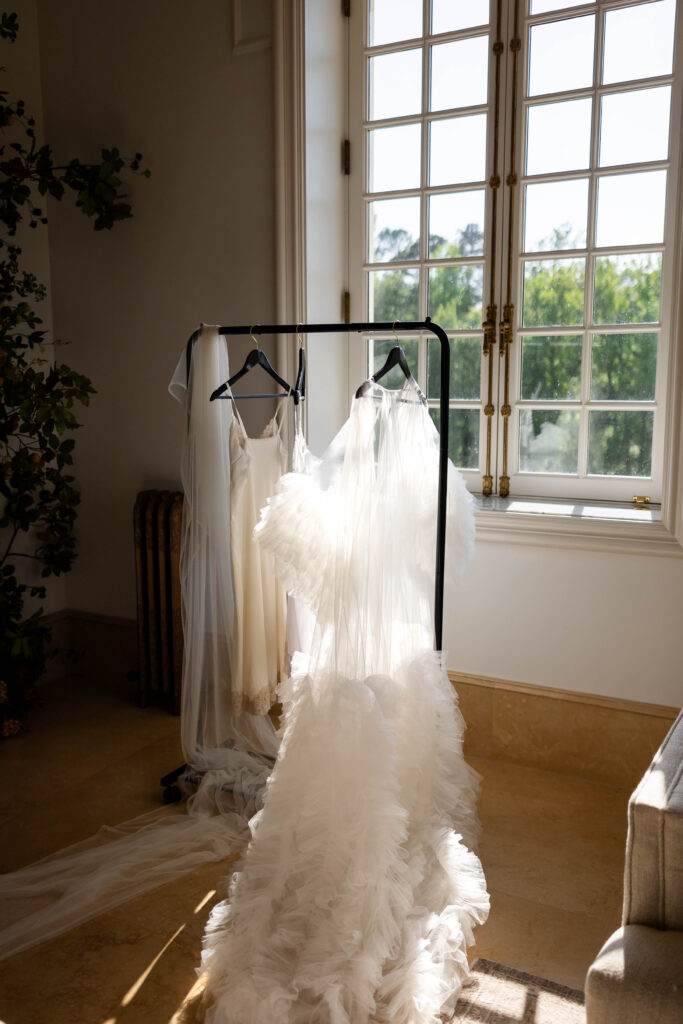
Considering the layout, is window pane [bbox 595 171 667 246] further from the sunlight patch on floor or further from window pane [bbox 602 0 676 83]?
the sunlight patch on floor

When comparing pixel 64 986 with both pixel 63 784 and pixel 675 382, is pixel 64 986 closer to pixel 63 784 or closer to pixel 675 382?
pixel 63 784

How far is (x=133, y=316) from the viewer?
11.2 ft

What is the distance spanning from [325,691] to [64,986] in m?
0.88

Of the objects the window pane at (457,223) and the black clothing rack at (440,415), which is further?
the window pane at (457,223)

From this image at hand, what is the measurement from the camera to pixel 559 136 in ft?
9.24

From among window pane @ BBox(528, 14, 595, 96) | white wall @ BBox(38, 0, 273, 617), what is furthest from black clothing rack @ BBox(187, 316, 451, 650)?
window pane @ BBox(528, 14, 595, 96)

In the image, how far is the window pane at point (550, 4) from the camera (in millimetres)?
2725

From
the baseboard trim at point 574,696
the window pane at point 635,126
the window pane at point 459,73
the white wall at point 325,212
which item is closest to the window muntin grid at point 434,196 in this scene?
the window pane at point 459,73

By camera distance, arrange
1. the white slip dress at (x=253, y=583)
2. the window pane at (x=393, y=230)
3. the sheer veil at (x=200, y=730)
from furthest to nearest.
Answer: the window pane at (x=393, y=230)
the white slip dress at (x=253, y=583)
the sheer veil at (x=200, y=730)

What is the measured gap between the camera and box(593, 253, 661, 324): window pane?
2752 millimetres

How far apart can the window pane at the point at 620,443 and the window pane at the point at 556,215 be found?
59cm

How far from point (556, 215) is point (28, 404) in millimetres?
1949

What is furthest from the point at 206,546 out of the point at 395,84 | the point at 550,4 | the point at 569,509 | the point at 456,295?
the point at 550,4

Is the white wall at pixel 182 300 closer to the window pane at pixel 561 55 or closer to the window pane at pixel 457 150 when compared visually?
the window pane at pixel 457 150
